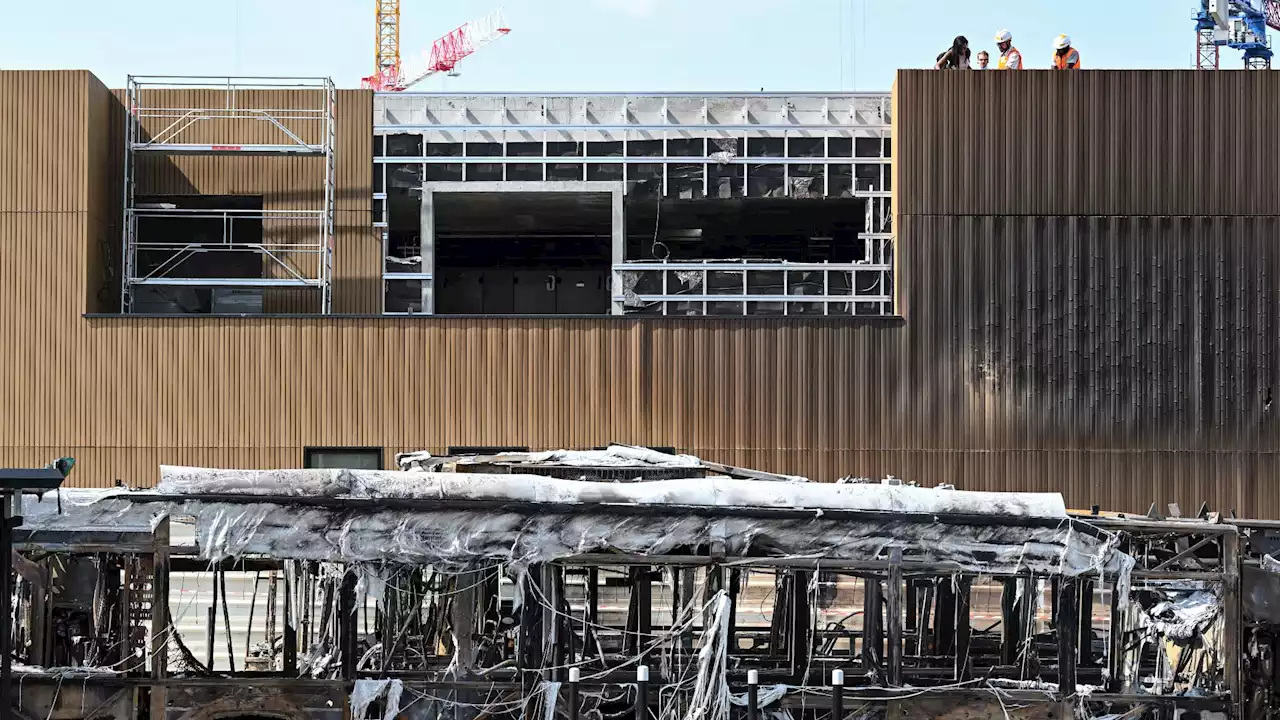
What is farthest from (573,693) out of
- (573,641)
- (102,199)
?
(102,199)

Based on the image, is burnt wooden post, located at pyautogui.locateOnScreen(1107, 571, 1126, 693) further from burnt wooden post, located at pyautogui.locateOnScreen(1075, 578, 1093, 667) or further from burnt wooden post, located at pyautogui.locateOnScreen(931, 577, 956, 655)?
burnt wooden post, located at pyautogui.locateOnScreen(931, 577, 956, 655)

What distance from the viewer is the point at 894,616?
35.3ft

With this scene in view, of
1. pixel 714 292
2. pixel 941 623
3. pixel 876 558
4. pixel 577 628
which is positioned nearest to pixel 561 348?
pixel 714 292

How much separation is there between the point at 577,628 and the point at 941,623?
175 inches

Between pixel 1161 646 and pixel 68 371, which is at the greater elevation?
pixel 68 371

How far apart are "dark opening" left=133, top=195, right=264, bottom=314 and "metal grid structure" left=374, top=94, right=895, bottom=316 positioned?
3.79 m

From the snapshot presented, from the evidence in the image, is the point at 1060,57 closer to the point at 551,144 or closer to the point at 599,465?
the point at 551,144

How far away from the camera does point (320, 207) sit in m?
27.3

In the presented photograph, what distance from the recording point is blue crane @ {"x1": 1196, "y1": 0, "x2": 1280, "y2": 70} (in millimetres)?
61594

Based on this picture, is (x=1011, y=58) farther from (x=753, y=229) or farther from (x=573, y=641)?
(x=573, y=641)

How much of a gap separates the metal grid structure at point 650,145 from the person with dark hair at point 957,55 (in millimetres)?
1512

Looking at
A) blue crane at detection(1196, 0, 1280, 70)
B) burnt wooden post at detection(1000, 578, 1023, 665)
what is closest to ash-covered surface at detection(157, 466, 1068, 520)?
burnt wooden post at detection(1000, 578, 1023, 665)

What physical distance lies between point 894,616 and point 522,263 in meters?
28.0

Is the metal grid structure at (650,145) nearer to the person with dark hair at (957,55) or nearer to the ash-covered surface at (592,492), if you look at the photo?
the person with dark hair at (957,55)
